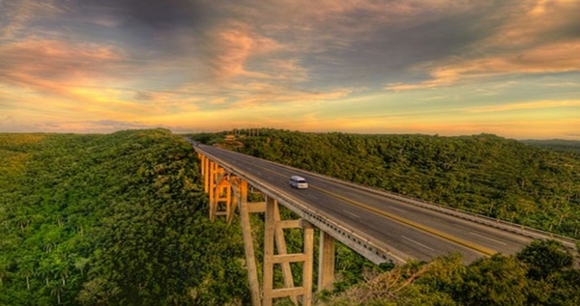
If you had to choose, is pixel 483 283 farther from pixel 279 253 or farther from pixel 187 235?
pixel 187 235

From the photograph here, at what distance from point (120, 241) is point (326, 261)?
44775 mm

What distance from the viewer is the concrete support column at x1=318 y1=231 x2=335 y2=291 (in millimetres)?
19625

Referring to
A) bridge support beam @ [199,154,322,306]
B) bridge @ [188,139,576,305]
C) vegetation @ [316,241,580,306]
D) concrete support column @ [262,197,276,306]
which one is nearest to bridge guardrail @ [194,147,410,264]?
bridge @ [188,139,576,305]

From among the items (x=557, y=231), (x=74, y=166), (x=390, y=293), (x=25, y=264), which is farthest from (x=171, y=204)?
(x=557, y=231)

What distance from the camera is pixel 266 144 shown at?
10812cm

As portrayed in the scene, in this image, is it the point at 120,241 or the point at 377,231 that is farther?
the point at 120,241

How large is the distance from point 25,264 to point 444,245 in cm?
Answer: 6085

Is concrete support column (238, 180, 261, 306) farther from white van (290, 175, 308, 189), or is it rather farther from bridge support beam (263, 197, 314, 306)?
white van (290, 175, 308, 189)

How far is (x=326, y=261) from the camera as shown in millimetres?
19609

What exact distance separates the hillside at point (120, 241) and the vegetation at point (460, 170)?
30211mm

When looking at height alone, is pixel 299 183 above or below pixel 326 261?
above

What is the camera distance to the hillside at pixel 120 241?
1816 inches

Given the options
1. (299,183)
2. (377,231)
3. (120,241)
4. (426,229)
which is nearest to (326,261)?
(377,231)

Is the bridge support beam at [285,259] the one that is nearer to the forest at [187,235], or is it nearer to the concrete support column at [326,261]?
the forest at [187,235]
